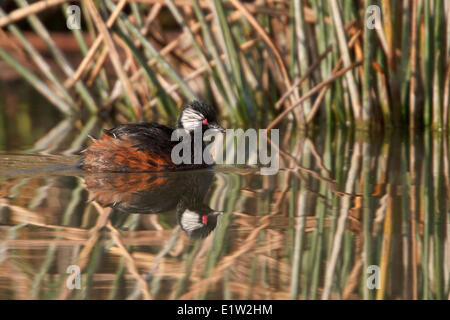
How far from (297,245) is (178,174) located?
2.30 metres

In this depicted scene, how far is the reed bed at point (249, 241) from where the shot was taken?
3.53 m

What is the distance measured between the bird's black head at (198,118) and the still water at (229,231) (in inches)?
15.7

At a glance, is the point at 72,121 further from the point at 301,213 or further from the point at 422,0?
the point at 301,213

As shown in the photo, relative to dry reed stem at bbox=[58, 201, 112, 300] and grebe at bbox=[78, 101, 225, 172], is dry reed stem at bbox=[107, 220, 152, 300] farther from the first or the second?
Answer: grebe at bbox=[78, 101, 225, 172]

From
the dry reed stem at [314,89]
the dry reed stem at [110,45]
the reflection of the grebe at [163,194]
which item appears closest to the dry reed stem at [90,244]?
the reflection of the grebe at [163,194]

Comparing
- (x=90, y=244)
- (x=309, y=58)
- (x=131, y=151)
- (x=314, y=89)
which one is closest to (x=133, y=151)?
(x=131, y=151)

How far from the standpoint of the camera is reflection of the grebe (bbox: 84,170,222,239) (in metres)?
4.75

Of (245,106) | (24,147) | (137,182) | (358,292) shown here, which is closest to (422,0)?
(245,106)

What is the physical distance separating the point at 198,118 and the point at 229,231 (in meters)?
2.30

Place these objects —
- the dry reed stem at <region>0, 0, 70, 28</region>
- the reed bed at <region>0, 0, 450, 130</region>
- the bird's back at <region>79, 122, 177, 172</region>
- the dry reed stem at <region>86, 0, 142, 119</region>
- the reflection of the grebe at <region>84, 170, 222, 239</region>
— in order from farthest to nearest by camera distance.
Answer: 1. the dry reed stem at <region>86, 0, 142, 119</region>
2. the dry reed stem at <region>0, 0, 70, 28</region>
3. the reed bed at <region>0, 0, 450, 130</region>
4. the bird's back at <region>79, 122, 177, 172</region>
5. the reflection of the grebe at <region>84, 170, 222, 239</region>

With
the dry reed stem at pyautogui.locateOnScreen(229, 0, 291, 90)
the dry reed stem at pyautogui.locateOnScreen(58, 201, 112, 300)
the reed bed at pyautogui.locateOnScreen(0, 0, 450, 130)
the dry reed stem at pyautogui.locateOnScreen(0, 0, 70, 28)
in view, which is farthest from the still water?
the dry reed stem at pyautogui.locateOnScreen(0, 0, 70, 28)

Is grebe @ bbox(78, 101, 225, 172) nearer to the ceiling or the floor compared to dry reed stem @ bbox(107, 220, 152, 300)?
nearer to the ceiling

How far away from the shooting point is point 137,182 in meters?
5.84

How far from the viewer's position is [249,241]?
4.20m
